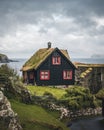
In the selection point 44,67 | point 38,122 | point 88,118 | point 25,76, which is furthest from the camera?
point 25,76

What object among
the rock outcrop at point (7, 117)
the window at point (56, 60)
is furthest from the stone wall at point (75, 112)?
the window at point (56, 60)

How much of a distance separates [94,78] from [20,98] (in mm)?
30229

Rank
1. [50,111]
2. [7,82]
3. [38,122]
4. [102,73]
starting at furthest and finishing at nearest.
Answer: [102,73], [50,111], [7,82], [38,122]

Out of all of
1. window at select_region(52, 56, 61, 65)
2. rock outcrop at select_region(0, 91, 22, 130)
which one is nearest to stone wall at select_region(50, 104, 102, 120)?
rock outcrop at select_region(0, 91, 22, 130)

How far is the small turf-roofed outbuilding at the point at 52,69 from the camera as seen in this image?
5922 cm

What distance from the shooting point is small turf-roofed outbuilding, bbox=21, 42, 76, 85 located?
2331 inches

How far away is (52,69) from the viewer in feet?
198

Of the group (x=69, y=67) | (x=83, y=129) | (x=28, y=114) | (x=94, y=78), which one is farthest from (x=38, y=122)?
(x=69, y=67)

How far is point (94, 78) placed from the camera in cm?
5584

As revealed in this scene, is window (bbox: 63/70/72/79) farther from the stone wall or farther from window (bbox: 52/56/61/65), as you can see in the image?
the stone wall

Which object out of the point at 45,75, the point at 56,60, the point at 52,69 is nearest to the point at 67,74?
the point at 52,69

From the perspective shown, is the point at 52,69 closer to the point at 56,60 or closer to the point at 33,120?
the point at 56,60

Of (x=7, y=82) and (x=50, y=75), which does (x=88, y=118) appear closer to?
(x=7, y=82)

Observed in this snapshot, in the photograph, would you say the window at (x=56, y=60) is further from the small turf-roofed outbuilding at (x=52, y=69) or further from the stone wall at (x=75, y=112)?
the stone wall at (x=75, y=112)
